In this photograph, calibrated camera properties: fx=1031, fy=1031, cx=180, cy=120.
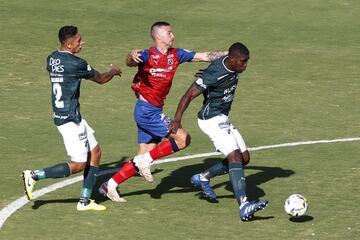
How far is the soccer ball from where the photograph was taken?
1371 cm

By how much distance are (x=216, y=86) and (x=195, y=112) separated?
651 cm

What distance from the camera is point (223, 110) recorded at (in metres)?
14.9

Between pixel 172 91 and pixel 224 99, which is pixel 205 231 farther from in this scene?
pixel 172 91

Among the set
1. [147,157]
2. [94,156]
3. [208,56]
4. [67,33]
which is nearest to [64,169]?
[94,156]

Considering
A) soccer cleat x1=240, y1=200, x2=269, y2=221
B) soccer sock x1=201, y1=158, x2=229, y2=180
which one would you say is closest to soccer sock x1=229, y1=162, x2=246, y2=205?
soccer cleat x1=240, y1=200, x2=269, y2=221

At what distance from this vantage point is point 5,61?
82.0 feet

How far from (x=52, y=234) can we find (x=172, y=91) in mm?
9887

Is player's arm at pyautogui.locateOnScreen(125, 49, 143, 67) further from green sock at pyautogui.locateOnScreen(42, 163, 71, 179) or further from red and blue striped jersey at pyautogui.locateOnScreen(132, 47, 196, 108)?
green sock at pyautogui.locateOnScreen(42, 163, 71, 179)

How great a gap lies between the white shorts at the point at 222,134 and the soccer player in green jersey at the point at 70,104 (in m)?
1.60

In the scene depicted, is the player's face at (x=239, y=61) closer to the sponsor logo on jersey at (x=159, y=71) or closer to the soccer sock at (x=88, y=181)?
the sponsor logo on jersey at (x=159, y=71)

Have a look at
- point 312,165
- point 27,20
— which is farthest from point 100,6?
point 312,165

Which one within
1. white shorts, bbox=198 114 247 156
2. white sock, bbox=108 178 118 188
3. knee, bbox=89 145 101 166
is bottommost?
white sock, bbox=108 178 118 188

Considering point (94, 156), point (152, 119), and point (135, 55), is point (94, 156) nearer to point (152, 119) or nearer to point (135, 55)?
point (152, 119)

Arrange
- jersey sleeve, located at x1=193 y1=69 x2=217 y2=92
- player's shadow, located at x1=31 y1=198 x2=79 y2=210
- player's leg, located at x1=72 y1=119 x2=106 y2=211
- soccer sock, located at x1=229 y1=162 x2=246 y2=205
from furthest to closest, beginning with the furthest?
player's shadow, located at x1=31 y1=198 x2=79 y2=210 < jersey sleeve, located at x1=193 y1=69 x2=217 y2=92 < player's leg, located at x1=72 y1=119 x2=106 y2=211 < soccer sock, located at x1=229 y1=162 x2=246 y2=205
